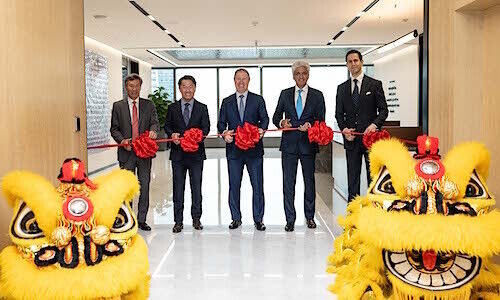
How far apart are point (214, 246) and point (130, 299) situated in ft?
8.58

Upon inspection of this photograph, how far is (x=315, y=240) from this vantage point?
5277 mm

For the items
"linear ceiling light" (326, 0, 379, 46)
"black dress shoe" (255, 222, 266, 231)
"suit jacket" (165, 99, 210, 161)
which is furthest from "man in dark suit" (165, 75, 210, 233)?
"linear ceiling light" (326, 0, 379, 46)

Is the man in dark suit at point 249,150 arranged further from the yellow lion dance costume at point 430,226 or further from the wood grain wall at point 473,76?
the yellow lion dance costume at point 430,226

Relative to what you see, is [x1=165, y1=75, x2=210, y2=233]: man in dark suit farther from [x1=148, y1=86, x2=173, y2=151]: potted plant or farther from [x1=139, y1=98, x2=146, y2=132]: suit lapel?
[x1=148, y1=86, x2=173, y2=151]: potted plant

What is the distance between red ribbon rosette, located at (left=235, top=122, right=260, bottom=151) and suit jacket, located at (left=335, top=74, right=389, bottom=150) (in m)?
0.86

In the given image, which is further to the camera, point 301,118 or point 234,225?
point 234,225

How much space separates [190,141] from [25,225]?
329cm

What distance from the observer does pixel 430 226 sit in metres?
2.30

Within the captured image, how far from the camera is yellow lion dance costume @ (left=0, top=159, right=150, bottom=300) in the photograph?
2.16 m

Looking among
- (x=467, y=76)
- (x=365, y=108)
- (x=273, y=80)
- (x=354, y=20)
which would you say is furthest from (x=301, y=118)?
(x=273, y=80)

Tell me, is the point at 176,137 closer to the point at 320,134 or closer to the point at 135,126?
the point at 135,126

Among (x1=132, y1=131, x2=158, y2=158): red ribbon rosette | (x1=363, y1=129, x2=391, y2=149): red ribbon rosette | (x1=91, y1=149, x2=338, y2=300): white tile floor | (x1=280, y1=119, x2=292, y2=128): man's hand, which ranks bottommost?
(x1=91, y1=149, x2=338, y2=300): white tile floor

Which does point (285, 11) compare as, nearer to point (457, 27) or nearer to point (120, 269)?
point (457, 27)

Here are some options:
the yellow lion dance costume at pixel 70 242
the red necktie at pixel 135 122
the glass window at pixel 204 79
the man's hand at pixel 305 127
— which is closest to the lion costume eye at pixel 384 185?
the yellow lion dance costume at pixel 70 242
